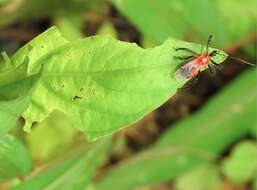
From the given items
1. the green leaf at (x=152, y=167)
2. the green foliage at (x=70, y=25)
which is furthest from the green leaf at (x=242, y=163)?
the green foliage at (x=70, y=25)

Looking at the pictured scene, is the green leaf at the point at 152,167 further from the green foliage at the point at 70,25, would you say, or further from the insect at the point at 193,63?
the insect at the point at 193,63

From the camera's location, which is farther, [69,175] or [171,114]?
[171,114]

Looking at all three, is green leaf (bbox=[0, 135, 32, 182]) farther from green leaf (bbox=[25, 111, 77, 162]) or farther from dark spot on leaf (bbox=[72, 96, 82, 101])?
green leaf (bbox=[25, 111, 77, 162])

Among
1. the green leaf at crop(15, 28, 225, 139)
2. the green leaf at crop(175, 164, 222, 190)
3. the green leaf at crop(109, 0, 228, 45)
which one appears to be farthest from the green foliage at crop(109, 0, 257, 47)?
the green leaf at crop(15, 28, 225, 139)

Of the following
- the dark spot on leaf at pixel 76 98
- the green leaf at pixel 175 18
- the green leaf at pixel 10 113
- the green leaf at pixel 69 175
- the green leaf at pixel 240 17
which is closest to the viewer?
the green leaf at pixel 10 113

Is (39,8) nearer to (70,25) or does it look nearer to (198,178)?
(70,25)

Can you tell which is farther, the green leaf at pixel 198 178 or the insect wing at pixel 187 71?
the green leaf at pixel 198 178

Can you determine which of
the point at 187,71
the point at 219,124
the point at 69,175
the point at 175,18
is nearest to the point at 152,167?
the point at 219,124

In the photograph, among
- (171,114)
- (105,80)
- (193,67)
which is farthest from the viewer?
(171,114)
